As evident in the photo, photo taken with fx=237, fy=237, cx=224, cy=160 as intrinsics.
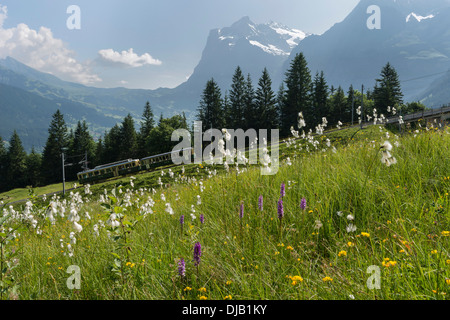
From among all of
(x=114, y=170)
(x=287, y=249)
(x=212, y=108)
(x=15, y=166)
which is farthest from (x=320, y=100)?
(x=15, y=166)

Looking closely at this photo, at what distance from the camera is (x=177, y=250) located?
8.89 feet

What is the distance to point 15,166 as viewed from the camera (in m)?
63.8

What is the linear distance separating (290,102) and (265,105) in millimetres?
5710

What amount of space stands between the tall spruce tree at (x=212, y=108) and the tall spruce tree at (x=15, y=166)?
168ft

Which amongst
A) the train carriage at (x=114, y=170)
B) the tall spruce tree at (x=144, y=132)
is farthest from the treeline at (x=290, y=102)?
the train carriage at (x=114, y=170)

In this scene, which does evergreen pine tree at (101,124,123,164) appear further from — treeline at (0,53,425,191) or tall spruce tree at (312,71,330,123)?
tall spruce tree at (312,71,330,123)

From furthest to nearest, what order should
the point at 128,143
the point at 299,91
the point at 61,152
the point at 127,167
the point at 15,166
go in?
the point at 15,166 → the point at 128,143 → the point at 61,152 → the point at 299,91 → the point at 127,167

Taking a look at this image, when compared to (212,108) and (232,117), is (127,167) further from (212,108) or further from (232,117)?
(232,117)

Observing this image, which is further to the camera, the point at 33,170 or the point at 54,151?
the point at 33,170

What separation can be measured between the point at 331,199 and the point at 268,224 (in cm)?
95

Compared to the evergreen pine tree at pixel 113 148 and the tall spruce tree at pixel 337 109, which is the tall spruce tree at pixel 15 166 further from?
the tall spruce tree at pixel 337 109

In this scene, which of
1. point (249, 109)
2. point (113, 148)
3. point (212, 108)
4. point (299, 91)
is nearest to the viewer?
point (299, 91)
